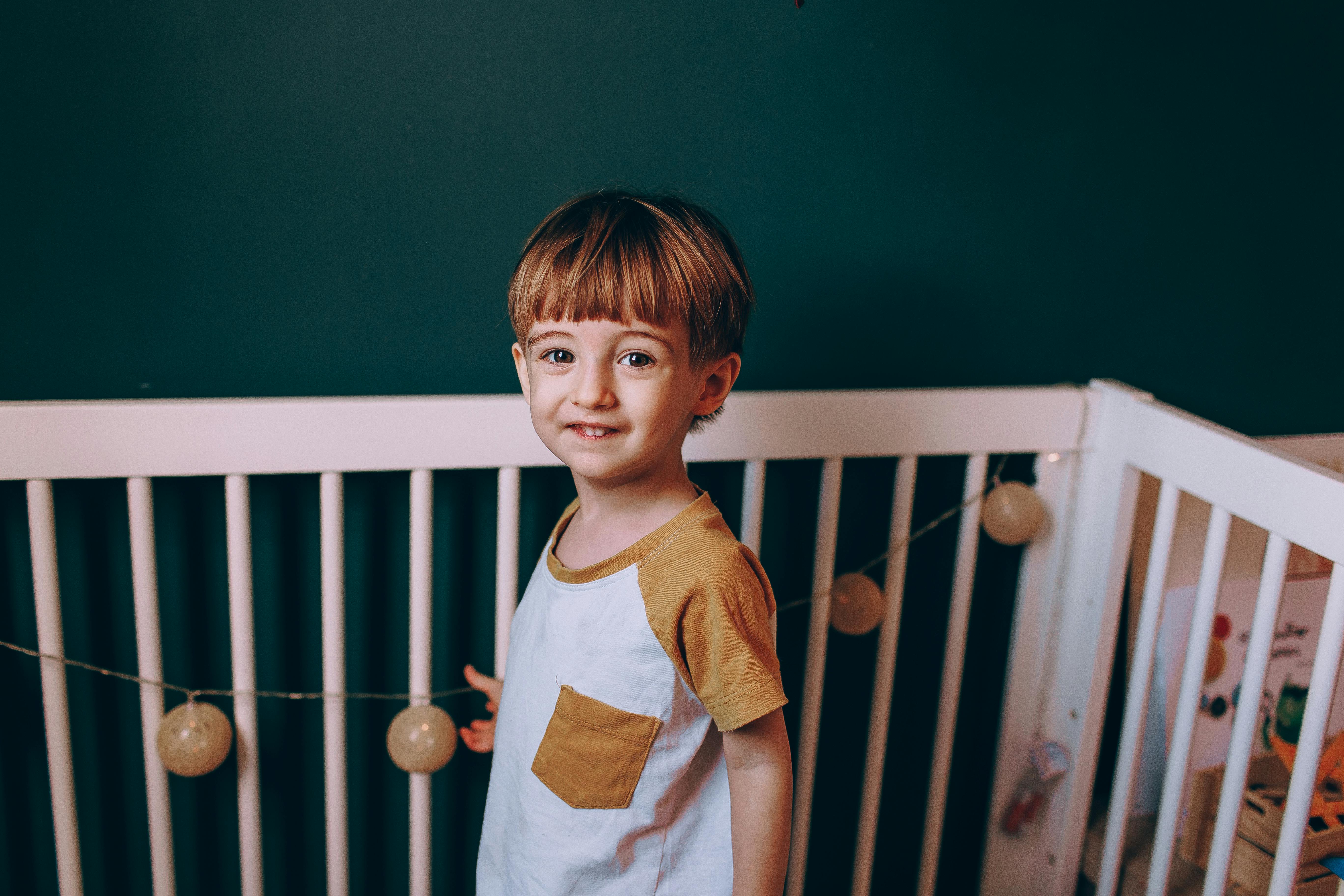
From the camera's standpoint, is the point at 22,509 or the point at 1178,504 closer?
the point at 22,509

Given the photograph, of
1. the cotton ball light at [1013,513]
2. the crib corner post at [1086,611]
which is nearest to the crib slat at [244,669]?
the cotton ball light at [1013,513]

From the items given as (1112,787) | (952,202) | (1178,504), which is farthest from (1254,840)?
(952,202)

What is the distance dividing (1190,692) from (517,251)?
0.81m

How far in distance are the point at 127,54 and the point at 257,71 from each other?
11 centimetres

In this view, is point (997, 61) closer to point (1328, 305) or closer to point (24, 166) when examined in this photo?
point (1328, 305)

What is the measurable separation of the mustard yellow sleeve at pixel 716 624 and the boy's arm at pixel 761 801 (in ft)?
0.08

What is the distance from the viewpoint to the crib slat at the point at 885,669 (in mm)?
1033

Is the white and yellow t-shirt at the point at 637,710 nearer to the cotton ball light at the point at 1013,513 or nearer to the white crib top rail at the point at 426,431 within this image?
the white crib top rail at the point at 426,431

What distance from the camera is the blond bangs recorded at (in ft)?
2.07

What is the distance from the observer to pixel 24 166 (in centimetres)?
83

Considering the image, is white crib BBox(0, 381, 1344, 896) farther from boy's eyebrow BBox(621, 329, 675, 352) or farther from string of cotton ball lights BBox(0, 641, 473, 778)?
boy's eyebrow BBox(621, 329, 675, 352)

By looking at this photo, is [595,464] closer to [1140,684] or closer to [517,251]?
[517,251]

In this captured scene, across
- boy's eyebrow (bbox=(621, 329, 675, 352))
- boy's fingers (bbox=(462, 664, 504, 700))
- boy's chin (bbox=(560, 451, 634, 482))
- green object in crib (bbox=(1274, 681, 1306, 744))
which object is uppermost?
boy's eyebrow (bbox=(621, 329, 675, 352))

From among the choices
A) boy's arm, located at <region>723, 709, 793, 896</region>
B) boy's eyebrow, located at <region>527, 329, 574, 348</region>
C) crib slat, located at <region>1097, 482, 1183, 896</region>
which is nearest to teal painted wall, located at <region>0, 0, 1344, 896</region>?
crib slat, located at <region>1097, 482, 1183, 896</region>
